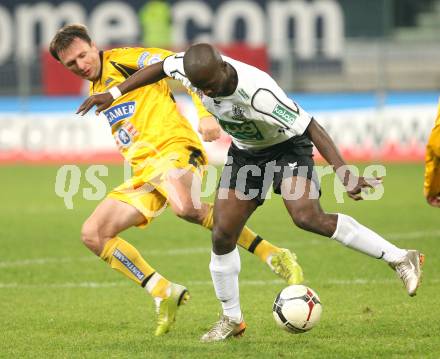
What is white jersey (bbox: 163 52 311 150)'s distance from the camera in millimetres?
6121

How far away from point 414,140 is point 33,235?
9743 mm

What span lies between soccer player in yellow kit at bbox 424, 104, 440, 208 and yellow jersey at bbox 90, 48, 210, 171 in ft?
6.37

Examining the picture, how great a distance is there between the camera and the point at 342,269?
936cm

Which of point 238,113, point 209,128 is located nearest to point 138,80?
point 209,128

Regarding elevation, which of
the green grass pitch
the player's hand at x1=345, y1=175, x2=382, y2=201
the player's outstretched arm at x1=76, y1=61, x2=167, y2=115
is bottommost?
the green grass pitch

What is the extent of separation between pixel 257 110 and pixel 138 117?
4.88 feet

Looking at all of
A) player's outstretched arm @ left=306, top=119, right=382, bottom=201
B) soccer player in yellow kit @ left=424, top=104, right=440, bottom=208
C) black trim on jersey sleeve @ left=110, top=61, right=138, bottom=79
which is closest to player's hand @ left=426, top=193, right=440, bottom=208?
soccer player in yellow kit @ left=424, top=104, right=440, bottom=208

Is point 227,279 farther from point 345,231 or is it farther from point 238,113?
point 238,113

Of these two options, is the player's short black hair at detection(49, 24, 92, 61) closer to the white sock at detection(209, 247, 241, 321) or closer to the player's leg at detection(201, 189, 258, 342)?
the player's leg at detection(201, 189, 258, 342)

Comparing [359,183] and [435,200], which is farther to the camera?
[435,200]

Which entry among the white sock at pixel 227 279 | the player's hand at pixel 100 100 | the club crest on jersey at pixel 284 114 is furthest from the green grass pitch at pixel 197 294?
the player's hand at pixel 100 100

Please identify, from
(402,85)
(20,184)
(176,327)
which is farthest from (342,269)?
(402,85)

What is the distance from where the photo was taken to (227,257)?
6582 mm

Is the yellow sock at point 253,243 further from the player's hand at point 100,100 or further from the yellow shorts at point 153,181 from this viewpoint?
the player's hand at point 100,100
